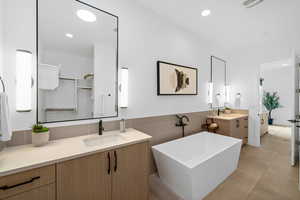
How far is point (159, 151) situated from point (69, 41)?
6.23 feet

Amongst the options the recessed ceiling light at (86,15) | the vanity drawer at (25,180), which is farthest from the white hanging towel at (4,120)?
the recessed ceiling light at (86,15)

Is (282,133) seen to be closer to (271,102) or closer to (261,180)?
(271,102)

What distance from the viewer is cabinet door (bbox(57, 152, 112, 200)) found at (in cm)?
97

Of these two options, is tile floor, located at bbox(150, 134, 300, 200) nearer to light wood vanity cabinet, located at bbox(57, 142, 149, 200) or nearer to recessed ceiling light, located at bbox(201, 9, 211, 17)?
light wood vanity cabinet, located at bbox(57, 142, 149, 200)

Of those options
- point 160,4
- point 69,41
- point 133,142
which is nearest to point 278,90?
point 160,4

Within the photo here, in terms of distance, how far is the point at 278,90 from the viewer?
5.88 m

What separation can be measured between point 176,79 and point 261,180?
84.7 inches

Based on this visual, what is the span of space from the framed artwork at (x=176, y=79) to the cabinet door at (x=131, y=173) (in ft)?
3.81

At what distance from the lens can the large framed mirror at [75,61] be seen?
1.37 m

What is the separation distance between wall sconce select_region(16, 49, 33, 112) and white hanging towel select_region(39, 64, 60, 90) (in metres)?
0.12

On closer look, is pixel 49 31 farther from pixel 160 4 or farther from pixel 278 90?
pixel 278 90

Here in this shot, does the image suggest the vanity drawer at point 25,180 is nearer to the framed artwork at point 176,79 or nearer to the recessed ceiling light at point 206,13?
the framed artwork at point 176,79

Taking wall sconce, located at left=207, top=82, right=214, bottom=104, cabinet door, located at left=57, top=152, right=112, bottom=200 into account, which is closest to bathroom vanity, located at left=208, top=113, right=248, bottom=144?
wall sconce, located at left=207, top=82, right=214, bottom=104

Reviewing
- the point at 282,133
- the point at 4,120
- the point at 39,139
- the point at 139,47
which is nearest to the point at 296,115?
the point at 282,133
